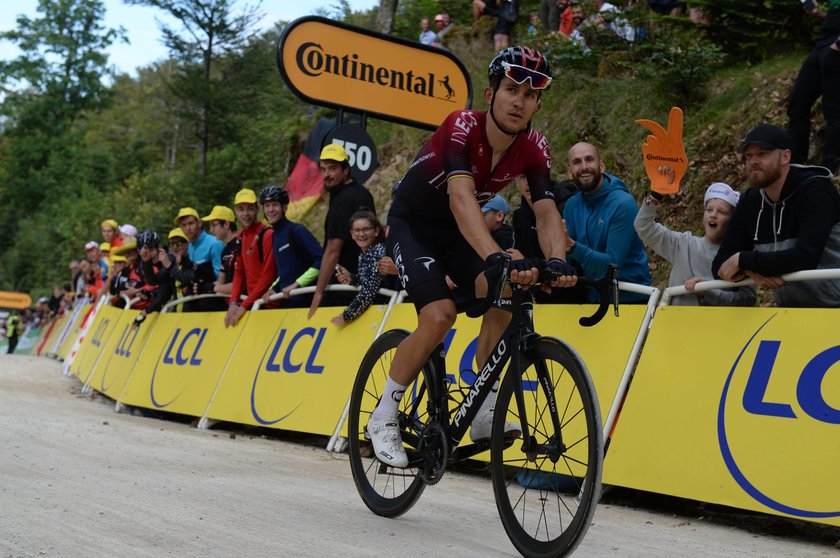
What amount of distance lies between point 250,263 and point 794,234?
21.5 feet

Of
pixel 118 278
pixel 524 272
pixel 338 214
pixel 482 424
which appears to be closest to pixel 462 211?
pixel 524 272

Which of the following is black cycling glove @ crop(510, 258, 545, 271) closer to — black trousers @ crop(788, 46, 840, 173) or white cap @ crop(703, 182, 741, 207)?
white cap @ crop(703, 182, 741, 207)

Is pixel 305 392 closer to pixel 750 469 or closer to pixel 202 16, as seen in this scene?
pixel 750 469

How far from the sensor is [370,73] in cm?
1155

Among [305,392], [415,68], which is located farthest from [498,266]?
[415,68]

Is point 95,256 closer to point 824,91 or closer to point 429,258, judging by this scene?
point 824,91

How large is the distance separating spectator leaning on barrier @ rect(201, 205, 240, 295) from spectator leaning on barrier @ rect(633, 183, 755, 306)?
5.83 m

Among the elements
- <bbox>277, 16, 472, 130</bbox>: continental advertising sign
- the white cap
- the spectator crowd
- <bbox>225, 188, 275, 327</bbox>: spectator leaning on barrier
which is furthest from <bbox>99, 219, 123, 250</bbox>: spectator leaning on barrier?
the white cap

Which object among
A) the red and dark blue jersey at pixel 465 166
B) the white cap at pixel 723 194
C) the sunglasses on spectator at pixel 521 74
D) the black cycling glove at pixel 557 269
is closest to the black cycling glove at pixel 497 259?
the black cycling glove at pixel 557 269

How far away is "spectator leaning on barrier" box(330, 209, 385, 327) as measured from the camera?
887 centimetres

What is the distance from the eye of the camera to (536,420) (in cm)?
450

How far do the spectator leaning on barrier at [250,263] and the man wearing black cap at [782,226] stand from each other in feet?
19.0

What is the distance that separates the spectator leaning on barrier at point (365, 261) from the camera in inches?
349

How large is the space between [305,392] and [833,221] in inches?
200
